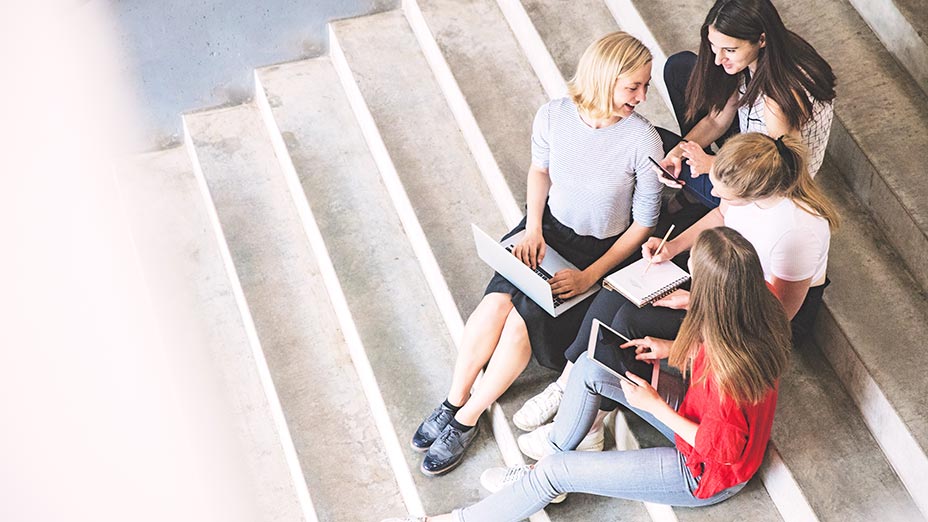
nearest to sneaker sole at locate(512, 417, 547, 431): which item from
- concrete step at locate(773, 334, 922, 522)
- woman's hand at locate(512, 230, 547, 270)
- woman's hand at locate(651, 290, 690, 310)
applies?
woman's hand at locate(512, 230, 547, 270)

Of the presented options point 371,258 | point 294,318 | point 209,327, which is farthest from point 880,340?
point 209,327

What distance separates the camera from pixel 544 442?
3.21 m

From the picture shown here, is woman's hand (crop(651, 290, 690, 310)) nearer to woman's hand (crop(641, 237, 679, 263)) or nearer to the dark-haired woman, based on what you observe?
woman's hand (crop(641, 237, 679, 263))

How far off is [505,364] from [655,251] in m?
0.58

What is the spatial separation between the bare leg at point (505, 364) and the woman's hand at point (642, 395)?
0.51 m

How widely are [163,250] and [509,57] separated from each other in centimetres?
161

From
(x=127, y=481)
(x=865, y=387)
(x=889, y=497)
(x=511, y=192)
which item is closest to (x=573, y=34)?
(x=511, y=192)

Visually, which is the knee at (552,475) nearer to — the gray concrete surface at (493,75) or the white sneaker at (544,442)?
the white sneaker at (544,442)

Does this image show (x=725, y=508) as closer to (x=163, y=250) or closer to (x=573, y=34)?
(x=573, y=34)

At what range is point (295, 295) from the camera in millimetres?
4086

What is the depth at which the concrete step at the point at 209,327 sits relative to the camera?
147 inches

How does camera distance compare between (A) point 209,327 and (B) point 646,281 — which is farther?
(A) point 209,327

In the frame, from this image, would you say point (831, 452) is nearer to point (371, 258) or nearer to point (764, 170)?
point (764, 170)

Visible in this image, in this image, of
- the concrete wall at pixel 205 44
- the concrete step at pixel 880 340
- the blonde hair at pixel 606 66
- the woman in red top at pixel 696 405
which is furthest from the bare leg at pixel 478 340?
the concrete wall at pixel 205 44
